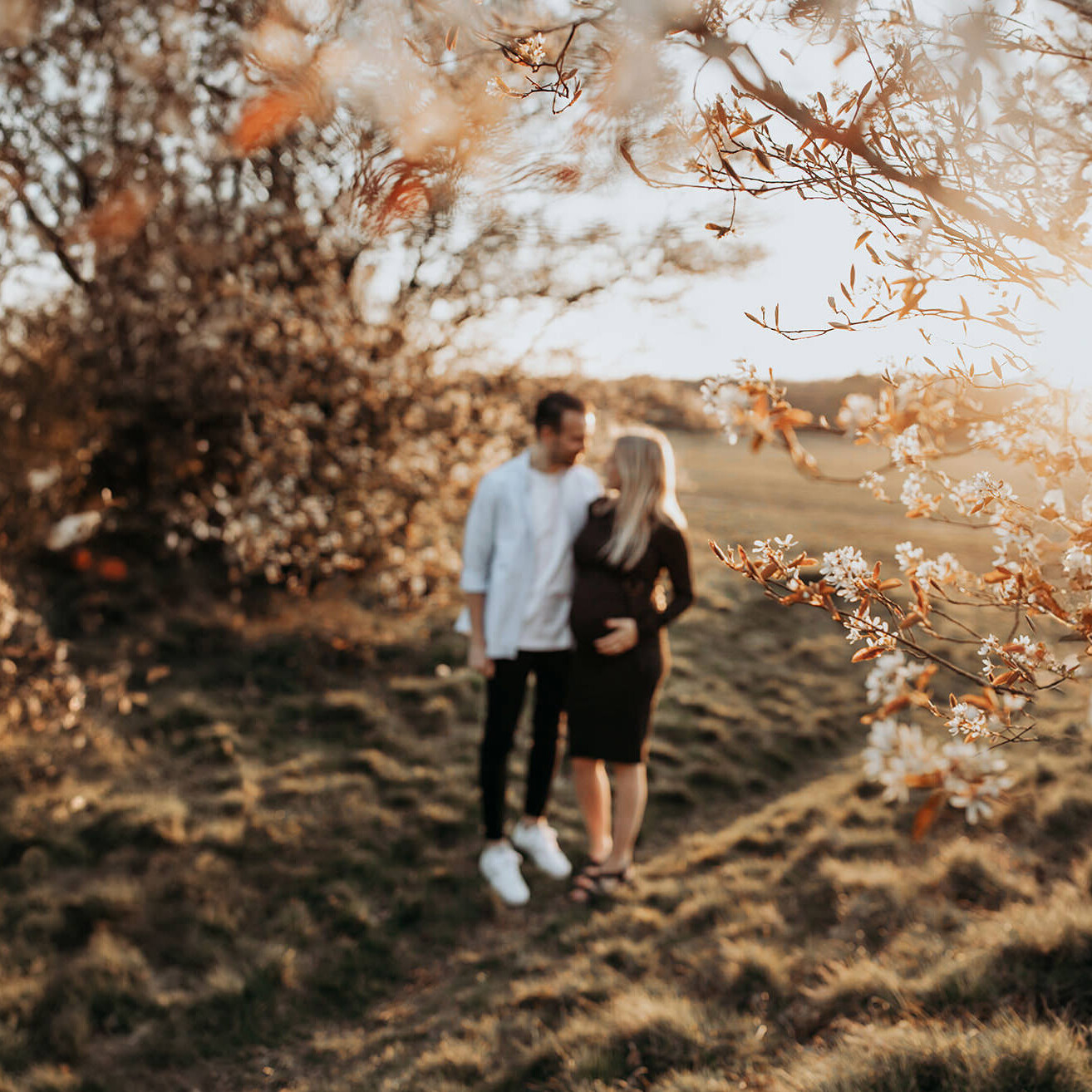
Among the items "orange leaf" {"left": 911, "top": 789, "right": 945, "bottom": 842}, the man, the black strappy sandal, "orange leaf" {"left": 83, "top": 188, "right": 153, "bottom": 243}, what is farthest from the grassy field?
"orange leaf" {"left": 83, "top": 188, "right": 153, "bottom": 243}

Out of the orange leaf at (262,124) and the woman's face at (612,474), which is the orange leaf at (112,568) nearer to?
the orange leaf at (262,124)

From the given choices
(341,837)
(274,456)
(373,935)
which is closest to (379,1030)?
(373,935)

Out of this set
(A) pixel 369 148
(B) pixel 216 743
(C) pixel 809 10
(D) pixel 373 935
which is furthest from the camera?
(B) pixel 216 743

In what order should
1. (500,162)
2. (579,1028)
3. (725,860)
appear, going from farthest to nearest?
(725,860) < (579,1028) < (500,162)

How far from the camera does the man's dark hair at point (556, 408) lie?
368 centimetres

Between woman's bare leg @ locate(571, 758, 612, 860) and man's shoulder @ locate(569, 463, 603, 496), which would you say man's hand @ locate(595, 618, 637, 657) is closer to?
woman's bare leg @ locate(571, 758, 612, 860)

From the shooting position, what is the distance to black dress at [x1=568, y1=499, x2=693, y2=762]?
3.56 meters

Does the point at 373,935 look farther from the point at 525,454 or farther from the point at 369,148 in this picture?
the point at 369,148

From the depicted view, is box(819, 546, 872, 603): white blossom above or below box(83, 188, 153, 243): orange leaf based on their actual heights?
below

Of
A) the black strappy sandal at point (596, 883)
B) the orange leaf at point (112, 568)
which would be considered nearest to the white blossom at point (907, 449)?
the black strappy sandal at point (596, 883)

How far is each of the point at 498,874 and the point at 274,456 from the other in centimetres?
376

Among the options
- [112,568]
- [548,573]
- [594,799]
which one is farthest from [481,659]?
[112,568]

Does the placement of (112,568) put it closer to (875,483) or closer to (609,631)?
(609,631)

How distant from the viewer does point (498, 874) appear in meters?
3.98
